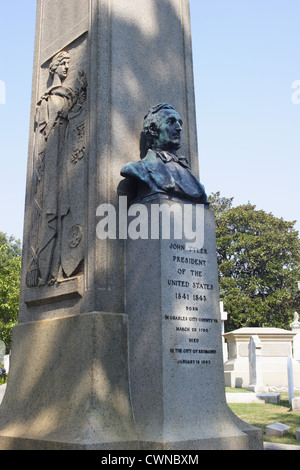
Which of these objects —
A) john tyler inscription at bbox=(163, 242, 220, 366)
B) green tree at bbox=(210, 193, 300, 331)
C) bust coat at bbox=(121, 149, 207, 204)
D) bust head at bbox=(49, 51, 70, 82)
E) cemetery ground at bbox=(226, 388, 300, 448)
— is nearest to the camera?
john tyler inscription at bbox=(163, 242, 220, 366)

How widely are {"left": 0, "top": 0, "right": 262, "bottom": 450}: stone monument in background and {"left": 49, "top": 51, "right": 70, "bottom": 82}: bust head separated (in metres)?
0.03

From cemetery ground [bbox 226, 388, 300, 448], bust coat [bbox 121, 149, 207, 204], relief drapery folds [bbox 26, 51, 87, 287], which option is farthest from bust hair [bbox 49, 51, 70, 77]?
cemetery ground [bbox 226, 388, 300, 448]

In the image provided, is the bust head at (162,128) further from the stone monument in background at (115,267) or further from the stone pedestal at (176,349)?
the stone pedestal at (176,349)

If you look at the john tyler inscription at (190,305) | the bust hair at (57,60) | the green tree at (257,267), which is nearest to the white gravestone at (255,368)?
the john tyler inscription at (190,305)

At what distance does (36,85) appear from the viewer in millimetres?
8391

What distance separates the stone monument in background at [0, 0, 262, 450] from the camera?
18.1ft

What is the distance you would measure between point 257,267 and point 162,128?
3774 centimetres

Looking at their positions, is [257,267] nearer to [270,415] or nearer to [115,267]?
[270,415]

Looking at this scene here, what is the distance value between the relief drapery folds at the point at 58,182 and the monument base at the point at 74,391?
84cm

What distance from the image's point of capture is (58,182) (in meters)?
7.16

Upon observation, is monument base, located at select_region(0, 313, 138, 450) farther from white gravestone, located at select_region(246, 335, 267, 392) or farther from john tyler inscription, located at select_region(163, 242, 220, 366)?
white gravestone, located at select_region(246, 335, 267, 392)

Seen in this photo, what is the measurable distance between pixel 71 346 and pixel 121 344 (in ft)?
2.01

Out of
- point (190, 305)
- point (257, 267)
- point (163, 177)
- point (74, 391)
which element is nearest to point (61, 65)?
point (163, 177)
